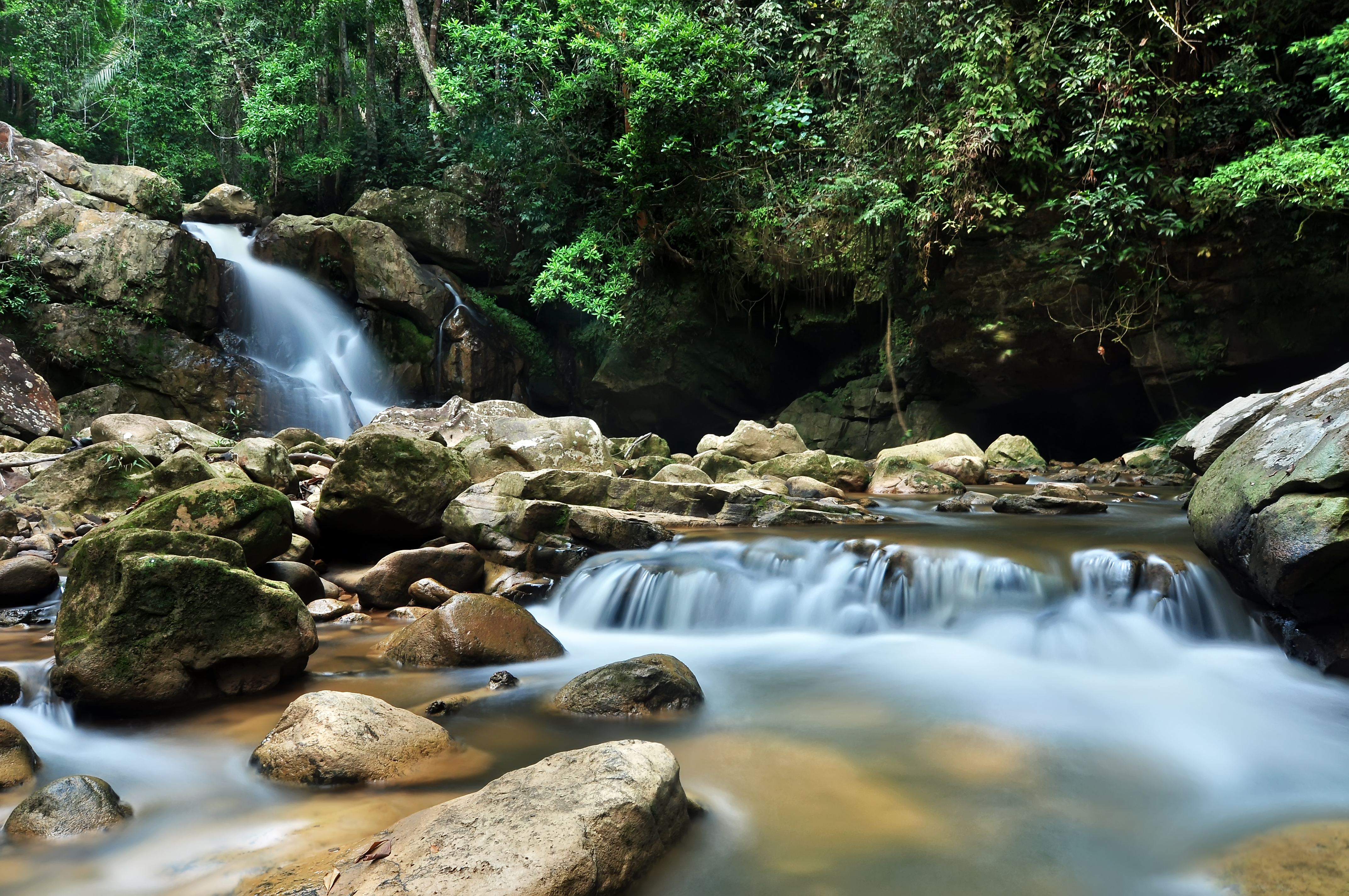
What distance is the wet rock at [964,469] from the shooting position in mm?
10781

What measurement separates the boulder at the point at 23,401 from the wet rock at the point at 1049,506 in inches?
427

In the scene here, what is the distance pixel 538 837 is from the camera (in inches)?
78.4

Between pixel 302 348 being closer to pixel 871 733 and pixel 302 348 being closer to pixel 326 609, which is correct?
pixel 326 609

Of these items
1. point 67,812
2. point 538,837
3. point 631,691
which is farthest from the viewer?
point 631,691

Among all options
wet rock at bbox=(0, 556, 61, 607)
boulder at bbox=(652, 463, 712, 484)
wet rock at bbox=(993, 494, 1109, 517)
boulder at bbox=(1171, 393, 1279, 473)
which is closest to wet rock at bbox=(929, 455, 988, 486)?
wet rock at bbox=(993, 494, 1109, 517)

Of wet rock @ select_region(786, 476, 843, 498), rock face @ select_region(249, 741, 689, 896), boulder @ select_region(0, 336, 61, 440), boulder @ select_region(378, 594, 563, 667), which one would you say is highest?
boulder @ select_region(0, 336, 61, 440)

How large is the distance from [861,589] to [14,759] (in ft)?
14.9

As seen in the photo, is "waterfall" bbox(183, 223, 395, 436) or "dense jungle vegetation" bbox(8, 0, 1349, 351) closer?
"dense jungle vegetation" bbox(8, 0, 1349, 351)

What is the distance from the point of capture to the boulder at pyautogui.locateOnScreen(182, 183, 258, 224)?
660 inches

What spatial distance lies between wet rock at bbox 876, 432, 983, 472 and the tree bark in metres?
11.3

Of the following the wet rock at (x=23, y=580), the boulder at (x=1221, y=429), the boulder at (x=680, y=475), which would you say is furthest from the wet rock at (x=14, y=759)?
the boulder at (x=1221, y=429)

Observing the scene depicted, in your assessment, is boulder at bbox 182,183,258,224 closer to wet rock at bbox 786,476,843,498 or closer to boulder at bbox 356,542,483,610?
wet rock at bbox 786,476,843,498

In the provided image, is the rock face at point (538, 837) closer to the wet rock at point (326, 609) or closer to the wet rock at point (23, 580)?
the wet rock at point (326, 609)

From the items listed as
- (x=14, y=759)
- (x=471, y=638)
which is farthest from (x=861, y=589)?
(x=14, y=759)
